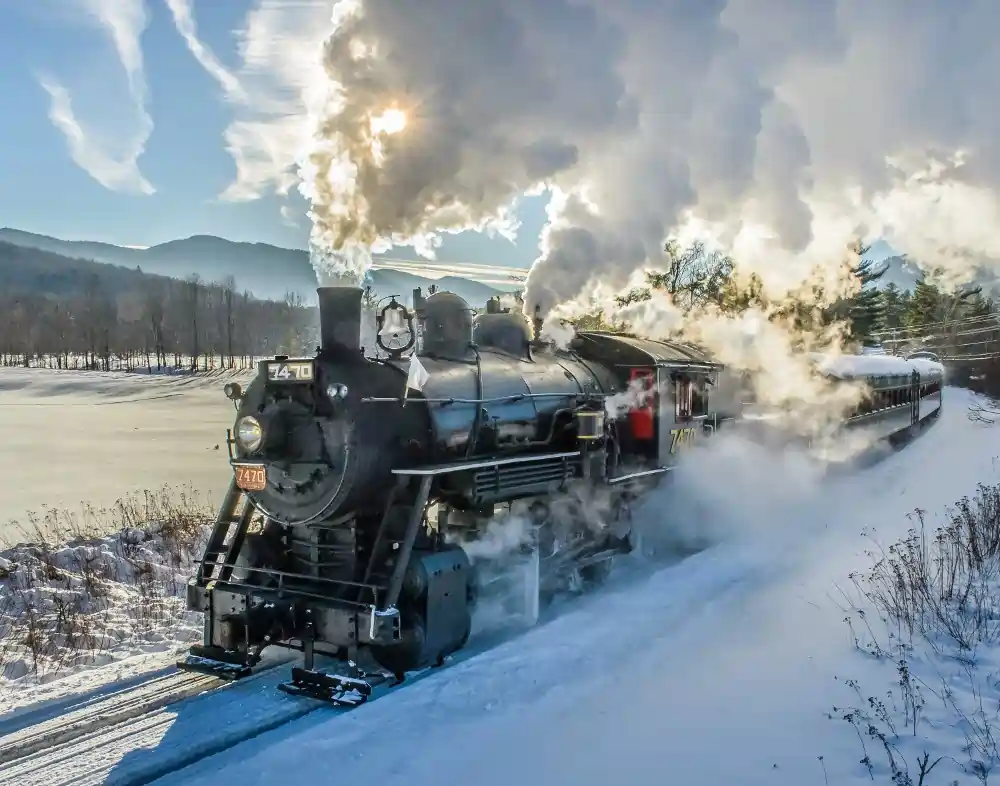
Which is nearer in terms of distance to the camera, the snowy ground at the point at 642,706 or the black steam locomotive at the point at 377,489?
the snowy ground at the point at 642,706

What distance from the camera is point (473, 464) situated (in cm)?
713

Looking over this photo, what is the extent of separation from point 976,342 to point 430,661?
46.3 meters

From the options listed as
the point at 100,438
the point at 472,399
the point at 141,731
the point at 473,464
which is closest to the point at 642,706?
the point at 473,464

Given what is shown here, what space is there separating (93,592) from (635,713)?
22.2 ft

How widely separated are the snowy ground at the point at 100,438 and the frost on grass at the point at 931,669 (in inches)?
437

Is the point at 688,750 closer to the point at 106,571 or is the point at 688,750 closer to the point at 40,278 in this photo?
the point at 106,571

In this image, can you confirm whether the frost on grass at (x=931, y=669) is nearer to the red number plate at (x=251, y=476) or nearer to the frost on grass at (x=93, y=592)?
the red number plate at (x=251, y=476)

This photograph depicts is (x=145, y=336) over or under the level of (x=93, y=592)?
over

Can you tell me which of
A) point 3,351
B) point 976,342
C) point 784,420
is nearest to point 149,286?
point 3,351

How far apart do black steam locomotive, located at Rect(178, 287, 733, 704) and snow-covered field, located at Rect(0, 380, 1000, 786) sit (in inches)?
18.4

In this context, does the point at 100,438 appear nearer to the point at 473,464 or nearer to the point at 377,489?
the point at 377,489

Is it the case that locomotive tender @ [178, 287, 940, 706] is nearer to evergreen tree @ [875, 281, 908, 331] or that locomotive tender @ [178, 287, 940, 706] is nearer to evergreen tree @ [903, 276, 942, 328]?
evergreen tree @ [903, 276, 942, 328]

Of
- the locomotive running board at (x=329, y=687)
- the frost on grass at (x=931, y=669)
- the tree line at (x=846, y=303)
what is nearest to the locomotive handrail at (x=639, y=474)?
the frost on grass at (x=931, y=669)

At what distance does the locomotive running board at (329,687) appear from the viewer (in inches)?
230
